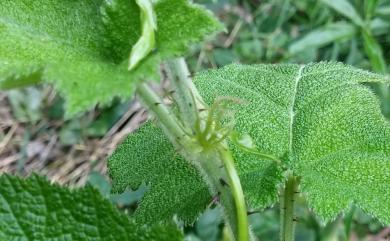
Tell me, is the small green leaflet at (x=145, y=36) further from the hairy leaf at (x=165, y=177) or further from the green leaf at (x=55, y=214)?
the hairy leaf at (x=165, y=177)

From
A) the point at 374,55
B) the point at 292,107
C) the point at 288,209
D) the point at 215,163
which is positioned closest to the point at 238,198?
the point at 215,163

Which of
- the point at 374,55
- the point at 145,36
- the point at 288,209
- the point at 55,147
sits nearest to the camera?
the point at 145,36

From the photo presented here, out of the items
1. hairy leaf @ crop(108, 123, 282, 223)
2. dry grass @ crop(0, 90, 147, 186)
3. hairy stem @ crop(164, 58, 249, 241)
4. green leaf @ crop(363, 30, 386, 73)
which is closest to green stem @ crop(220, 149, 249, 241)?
hairy stem @ crop(164, 58, 249, 241)

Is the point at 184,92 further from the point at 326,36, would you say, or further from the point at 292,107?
the point at 326,36

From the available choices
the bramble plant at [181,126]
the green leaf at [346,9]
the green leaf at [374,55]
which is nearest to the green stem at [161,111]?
the bramble plant at [181,126]

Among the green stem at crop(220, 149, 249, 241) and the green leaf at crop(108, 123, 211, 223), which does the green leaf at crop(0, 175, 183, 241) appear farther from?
the green leaf at crop(108, 123, 211, 223)

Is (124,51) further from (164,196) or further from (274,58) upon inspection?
(274,58)

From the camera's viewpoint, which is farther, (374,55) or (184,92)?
(374,55)
